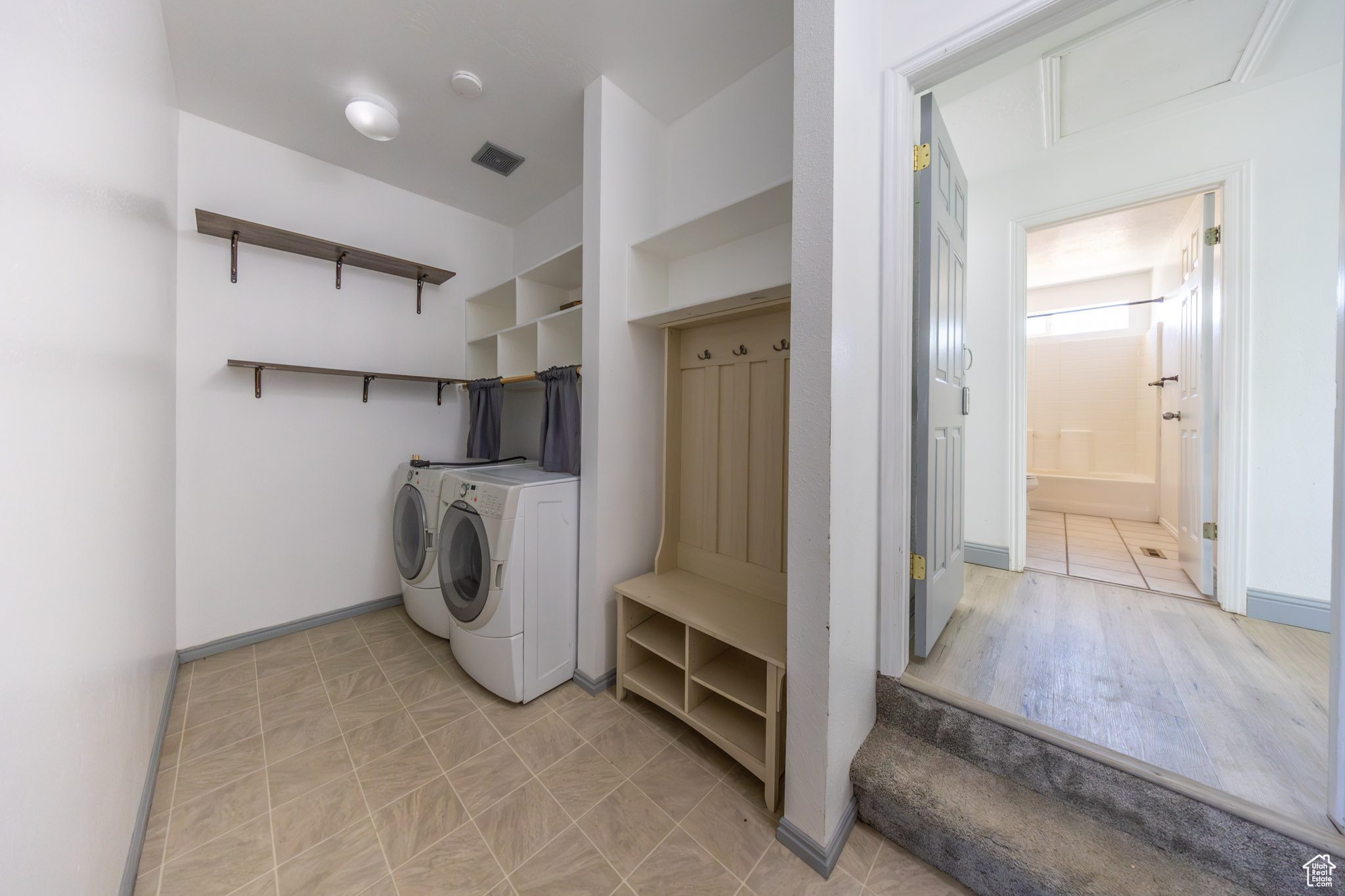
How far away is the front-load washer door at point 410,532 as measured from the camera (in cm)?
236

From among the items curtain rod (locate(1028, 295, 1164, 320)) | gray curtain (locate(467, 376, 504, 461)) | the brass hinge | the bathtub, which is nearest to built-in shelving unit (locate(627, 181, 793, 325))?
the brass hinge

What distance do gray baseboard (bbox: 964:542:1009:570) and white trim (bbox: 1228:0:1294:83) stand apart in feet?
7.38

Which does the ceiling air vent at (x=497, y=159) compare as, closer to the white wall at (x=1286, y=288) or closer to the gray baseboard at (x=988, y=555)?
the white wall at (x=1286, y=288)

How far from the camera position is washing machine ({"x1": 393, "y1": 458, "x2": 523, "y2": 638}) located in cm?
229

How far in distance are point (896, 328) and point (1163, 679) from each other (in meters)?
1.47

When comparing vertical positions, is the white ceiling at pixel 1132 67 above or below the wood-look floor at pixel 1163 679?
above

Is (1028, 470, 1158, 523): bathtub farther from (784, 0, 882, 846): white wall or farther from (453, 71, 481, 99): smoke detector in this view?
(453, 71, 481, 99): smoke detector

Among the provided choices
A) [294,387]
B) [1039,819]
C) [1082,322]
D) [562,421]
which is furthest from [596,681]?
[1082,322]

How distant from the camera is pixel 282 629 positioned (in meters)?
2.35

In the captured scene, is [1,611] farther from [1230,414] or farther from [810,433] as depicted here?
[1230,414]

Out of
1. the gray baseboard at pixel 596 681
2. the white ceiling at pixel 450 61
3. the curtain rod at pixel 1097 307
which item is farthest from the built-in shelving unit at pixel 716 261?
the curtain rod at pixel 1097 307

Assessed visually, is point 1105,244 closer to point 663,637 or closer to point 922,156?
point 922,156

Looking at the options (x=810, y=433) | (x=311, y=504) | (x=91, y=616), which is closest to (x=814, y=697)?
(x=810, y=433)

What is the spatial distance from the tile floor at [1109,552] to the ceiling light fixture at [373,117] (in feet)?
13.4
